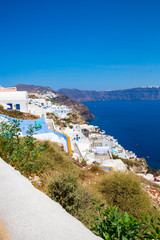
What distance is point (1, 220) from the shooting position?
1.67 m

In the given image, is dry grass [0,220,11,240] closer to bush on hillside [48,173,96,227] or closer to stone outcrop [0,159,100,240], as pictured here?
stone outcrop [0,159,100,240]

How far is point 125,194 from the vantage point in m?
6.28

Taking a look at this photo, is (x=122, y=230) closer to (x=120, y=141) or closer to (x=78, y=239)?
(x=78, y=239)

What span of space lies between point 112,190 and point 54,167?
261 centimetres

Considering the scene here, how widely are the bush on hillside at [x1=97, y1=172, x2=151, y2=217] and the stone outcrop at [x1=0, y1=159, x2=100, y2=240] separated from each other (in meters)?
4.71

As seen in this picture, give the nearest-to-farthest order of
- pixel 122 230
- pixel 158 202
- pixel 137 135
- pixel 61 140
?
pixel 122 230, pixel 158 202, pixel 61 140, pixel 137 135

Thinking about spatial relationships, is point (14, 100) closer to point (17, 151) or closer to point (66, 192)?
point (17, 151)

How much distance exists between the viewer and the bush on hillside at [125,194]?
19.7ft

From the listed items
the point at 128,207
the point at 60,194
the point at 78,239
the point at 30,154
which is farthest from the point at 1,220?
the point at 128,207

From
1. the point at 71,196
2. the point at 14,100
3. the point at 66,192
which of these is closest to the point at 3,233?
the point at 71,196

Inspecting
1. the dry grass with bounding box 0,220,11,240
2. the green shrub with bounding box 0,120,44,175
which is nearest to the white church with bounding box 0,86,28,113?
the green shrub with bounding box 0,120,44,175

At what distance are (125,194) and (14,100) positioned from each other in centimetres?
1712

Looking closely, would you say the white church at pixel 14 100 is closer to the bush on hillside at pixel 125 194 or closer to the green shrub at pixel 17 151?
the green shrub at pixel 17 151

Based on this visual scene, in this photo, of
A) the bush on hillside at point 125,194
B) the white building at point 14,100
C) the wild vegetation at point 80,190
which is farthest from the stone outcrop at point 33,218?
the white building at point 14,100
